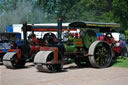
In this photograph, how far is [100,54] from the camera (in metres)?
11.0

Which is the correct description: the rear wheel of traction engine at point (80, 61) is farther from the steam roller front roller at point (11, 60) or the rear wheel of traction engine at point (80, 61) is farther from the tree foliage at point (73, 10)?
the tree foliage at point (73, 10)

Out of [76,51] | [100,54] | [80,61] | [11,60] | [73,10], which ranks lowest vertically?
[80,61]

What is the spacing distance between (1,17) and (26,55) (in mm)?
22863

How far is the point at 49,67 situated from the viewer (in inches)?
380

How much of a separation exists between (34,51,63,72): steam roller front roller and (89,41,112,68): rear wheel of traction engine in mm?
1523

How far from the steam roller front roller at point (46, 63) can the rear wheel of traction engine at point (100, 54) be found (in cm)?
152

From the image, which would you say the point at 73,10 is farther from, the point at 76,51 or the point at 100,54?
the point at 76,51

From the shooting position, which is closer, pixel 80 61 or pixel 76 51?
pixel 76 51

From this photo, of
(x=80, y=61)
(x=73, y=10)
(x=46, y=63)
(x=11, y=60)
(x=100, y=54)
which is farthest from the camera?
(x=73, y=10)

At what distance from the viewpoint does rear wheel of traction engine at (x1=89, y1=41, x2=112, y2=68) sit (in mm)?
10529

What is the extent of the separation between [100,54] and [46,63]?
2.85 m

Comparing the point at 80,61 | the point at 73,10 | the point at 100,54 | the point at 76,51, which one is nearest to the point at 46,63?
the point at 76,51

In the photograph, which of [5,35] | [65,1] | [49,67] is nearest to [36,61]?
[49,67]

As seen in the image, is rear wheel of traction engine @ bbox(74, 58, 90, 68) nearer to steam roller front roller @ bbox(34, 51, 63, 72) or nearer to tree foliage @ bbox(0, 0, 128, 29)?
steam roller front roller @ bbox(34, 51, 63, 72)
